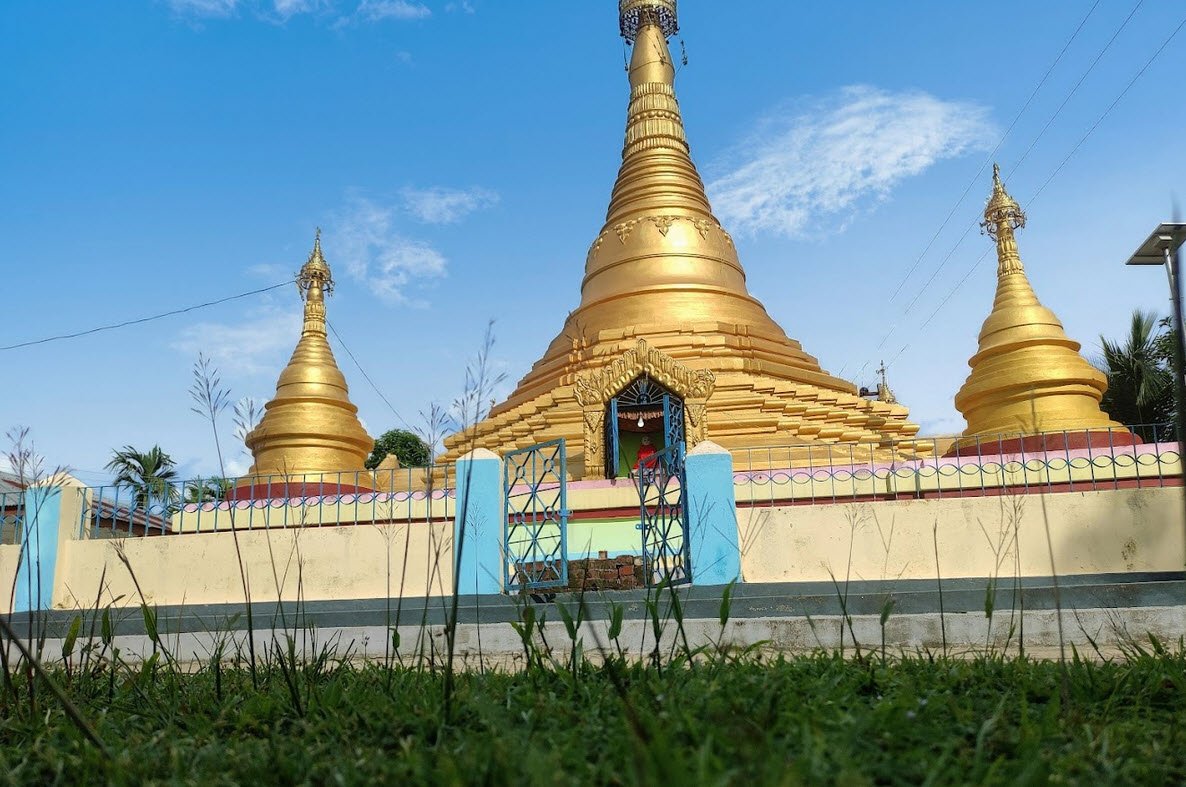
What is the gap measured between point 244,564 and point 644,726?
853 centimetres

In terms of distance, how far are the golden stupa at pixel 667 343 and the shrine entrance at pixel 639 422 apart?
0.18m

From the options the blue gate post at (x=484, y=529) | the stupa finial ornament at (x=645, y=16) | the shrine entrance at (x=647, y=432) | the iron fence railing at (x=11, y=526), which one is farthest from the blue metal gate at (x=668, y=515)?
the stupa finial ornament at (x=645, y=16)

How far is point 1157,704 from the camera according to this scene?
3.17 metres

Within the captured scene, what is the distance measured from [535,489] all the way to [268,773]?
6.01 m

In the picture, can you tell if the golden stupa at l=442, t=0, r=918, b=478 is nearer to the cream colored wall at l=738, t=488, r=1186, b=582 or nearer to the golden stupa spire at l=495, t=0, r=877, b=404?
the golden stupa spire at l=495, t=0, r=877, b=404

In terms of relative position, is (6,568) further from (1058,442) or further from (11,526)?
(1058,442)

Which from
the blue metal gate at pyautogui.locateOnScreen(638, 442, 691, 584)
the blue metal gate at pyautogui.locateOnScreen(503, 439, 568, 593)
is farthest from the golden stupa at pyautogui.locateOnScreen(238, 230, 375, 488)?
the blue metal gate at pyautogui.locateOnScreen(638, 442, 691, 584)

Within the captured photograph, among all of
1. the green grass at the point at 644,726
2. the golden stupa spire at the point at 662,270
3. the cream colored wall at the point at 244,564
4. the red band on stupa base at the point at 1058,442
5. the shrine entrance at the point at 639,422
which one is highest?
the golden stupa spire at the point at 662,270

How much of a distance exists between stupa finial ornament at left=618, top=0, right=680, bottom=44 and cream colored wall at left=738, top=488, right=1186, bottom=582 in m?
17.9

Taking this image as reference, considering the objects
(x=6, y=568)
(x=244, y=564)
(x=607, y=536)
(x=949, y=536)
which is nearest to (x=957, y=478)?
(x=949, y=536)

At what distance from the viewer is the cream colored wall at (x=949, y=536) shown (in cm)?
884

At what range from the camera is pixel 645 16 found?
23.2 meters

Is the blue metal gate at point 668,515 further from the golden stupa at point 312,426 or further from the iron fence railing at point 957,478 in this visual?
the golden stupa at point 312,426

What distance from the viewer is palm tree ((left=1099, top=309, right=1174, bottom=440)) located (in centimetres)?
2345
